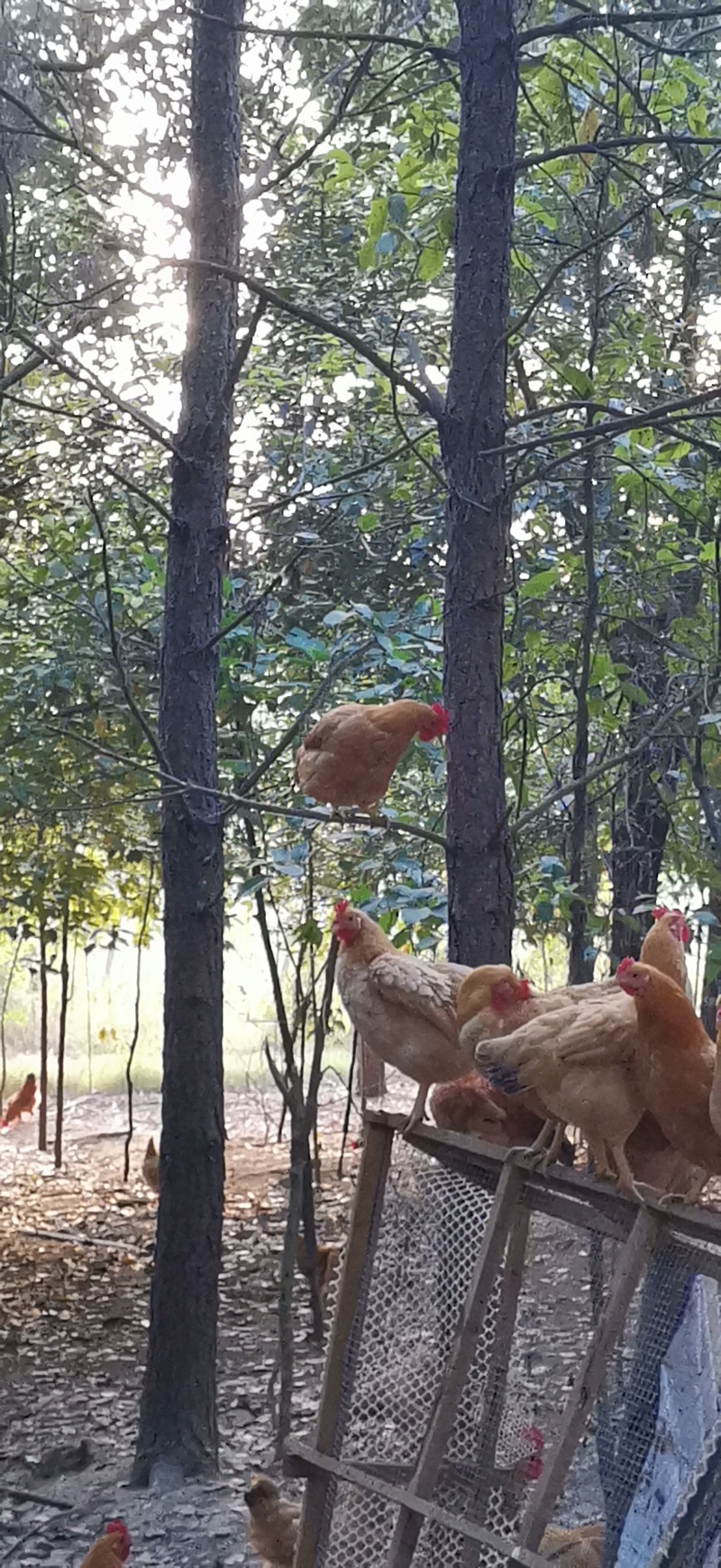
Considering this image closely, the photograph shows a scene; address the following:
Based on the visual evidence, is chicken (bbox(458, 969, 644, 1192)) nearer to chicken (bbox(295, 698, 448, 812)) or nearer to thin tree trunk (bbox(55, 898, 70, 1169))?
chicken (bbox(295, 698, 448, 812))

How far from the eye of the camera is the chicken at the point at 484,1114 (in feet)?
7.92

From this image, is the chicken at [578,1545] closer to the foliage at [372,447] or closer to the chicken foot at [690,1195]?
the chicken foot at [690,1195]

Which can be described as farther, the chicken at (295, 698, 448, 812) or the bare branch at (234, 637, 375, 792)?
the bare branch at (234, 637, 375, 792)

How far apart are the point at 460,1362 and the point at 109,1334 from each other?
4855 millimetres

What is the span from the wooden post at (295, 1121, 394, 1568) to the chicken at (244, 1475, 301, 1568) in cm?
111

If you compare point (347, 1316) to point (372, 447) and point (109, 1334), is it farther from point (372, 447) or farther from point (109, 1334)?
point (109, 1334)

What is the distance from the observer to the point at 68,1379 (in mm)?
5953

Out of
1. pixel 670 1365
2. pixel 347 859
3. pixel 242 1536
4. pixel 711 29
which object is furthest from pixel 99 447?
pixel 670 1365

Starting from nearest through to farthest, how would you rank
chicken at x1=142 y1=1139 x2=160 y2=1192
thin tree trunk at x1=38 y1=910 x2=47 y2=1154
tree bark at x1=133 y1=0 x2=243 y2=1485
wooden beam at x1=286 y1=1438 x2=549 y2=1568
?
1. wooden beam at x1=286 y1=1438 x2=549 y2=1568
2. tree bark at x1=133 y1=0 x2=243 y2=1485
3. chicken at x1=142 y1=1139 x2=160 y2=1192
4. thin tree trunk at x1=38 y1=910 x2=47 y2=1154

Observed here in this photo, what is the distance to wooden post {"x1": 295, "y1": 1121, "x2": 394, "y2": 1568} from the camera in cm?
233

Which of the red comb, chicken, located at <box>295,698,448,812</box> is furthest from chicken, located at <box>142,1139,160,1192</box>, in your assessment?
chicken, located at <box>295,698,448,812</box>

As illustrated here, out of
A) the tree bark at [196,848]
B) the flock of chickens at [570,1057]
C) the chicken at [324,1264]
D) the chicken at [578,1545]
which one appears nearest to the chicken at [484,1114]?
the flock of chickens at [570,1057]

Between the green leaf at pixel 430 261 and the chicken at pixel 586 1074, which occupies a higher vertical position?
the green leaf at pixel 430 261

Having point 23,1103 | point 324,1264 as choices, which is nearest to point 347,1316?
point 324,1264
